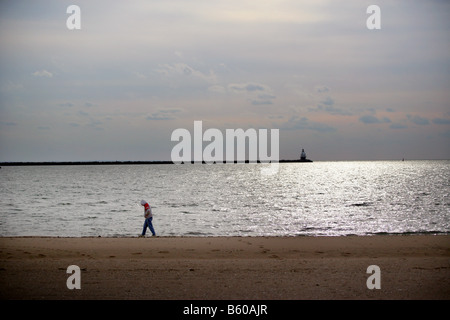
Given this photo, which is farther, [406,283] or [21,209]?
[21,209]

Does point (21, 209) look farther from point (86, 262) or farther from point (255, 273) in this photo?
point (255, 273)

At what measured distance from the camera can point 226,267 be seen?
13539 millimetres

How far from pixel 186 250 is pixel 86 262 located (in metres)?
4.03

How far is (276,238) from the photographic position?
20.6 m

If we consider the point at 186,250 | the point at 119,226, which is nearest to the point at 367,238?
the point at 186,250

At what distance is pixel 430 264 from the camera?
13.7 metres

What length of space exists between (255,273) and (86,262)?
5.34 metres

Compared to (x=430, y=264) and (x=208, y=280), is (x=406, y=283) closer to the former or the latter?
(x=430, y=264)

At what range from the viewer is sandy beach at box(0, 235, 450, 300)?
34.3 ft

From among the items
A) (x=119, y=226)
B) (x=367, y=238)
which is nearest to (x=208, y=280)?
(x=367, y=238)

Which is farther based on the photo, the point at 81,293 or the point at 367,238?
the point at 367,238

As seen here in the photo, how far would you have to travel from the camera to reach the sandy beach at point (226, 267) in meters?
10.5
